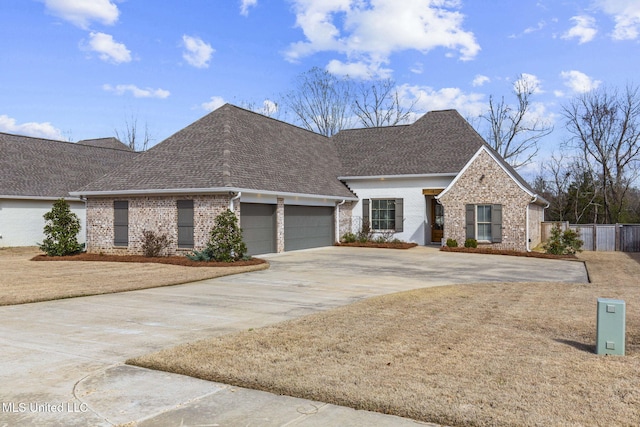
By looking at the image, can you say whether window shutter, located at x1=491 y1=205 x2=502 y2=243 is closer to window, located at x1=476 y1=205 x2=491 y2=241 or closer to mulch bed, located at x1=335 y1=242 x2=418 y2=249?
window, located at x1=476 y1=205 x2=491 y2=241

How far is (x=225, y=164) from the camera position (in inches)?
786

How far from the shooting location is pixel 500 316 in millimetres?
8922

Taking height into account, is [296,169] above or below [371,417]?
above

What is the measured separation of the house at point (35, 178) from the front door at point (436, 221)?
734 inches

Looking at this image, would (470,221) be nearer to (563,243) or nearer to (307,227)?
(563,243)

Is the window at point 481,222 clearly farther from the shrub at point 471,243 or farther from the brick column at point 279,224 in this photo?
the brick column at point 279,224

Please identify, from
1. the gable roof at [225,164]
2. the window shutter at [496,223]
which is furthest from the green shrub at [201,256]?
the window shutter at [496,223]

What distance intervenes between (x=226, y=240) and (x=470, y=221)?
11.9 meters

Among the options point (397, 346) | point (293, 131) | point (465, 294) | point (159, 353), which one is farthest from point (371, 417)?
Result: point (293, 131)

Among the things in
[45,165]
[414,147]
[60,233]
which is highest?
[414,147]

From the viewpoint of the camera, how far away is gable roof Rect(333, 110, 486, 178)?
1064 inches

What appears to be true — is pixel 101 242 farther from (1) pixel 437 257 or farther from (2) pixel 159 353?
(2) pixel 159 353

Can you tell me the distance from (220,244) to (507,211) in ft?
43.3

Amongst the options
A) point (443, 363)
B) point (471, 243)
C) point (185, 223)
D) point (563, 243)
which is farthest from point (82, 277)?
point (563, 243)
